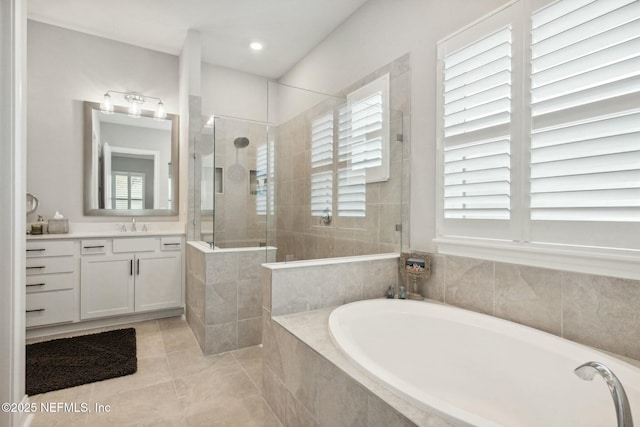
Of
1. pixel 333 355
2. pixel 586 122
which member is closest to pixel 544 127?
pixel 586 122

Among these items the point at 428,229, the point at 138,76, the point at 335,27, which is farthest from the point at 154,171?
the point at 428,229

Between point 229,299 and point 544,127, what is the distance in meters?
2.37

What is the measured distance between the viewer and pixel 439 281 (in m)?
2.08

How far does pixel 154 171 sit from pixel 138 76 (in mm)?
1084

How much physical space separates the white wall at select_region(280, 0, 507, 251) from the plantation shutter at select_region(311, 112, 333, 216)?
1.95 ft

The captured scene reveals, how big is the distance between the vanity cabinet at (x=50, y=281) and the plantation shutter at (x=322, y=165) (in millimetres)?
2382

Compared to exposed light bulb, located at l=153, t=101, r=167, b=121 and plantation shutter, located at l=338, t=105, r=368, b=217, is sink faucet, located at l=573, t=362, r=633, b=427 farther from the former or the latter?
exposed light bulb, located at l=153, t=101, r=167, b=121

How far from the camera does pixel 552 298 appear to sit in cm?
153

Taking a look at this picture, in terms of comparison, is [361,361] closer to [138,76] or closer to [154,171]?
[154,171]

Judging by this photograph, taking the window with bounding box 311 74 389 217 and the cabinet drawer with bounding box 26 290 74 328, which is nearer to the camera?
the window with bounding box 311 74 389 217

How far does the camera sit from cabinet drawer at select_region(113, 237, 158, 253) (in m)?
3.10

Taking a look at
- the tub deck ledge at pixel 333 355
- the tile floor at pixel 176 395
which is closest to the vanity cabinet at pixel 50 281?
the tile floor at pixel 176 395

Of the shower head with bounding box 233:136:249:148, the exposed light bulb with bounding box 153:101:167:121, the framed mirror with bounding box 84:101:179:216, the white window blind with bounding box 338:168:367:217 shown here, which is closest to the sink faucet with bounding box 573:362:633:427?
the white window blind with bounding box 338:168:367:217

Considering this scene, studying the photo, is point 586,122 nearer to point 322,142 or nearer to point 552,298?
point 552,298
